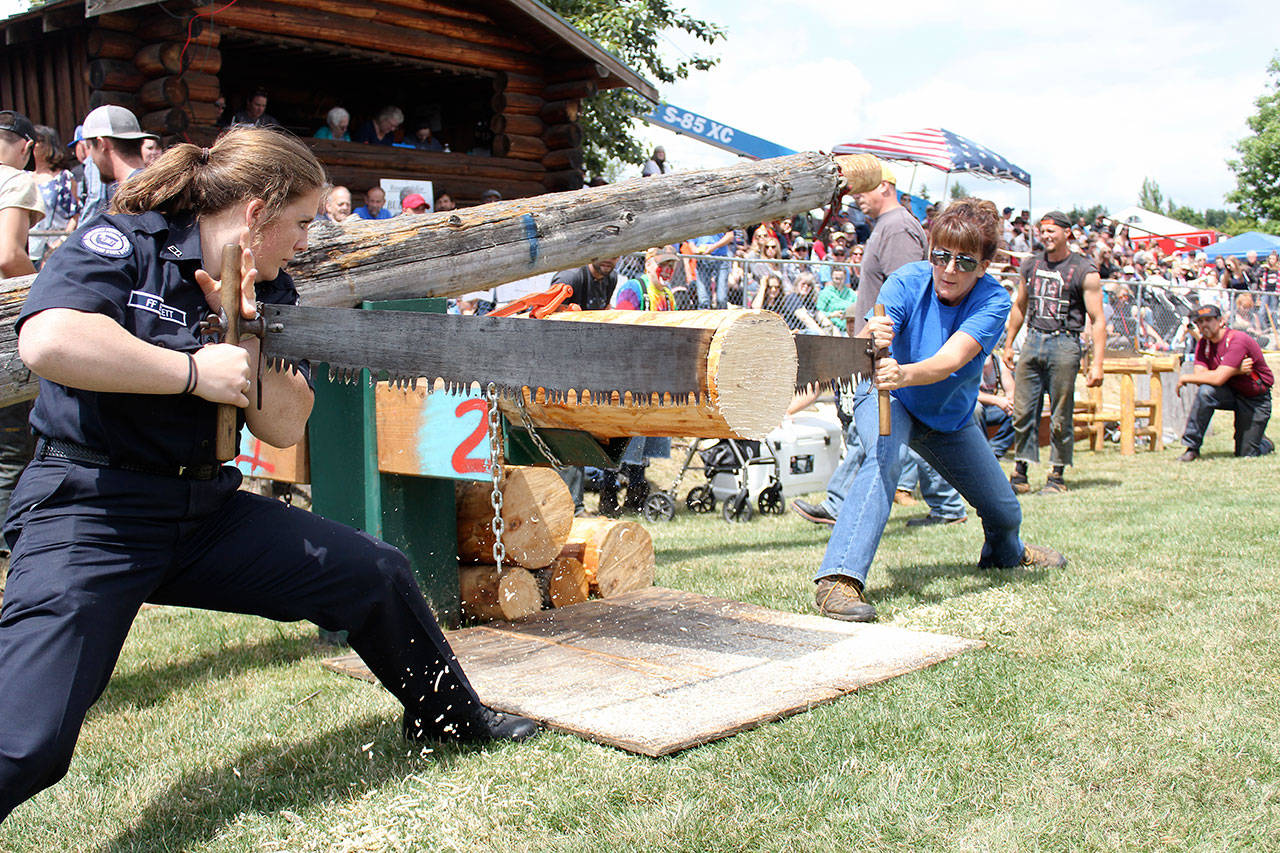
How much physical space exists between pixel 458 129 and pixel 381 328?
13.0m

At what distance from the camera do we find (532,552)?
530 centimetres

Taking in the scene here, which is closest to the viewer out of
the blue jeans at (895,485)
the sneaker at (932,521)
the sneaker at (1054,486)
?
the blue jeans at (895,485)

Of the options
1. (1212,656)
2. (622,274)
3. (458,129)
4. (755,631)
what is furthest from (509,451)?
(458,129)

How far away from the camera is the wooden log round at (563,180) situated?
13.6 meters

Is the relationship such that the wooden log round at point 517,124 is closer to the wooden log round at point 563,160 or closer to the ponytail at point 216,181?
the wooden log round at point 563,160

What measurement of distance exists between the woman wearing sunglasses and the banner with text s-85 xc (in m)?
15.7

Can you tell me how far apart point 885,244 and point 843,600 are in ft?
9.65

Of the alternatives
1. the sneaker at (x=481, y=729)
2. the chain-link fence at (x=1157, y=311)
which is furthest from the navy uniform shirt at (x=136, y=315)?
the chain-link fence at (x=1157, y=311)

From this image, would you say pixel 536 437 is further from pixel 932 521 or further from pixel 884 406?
pixel 932 521

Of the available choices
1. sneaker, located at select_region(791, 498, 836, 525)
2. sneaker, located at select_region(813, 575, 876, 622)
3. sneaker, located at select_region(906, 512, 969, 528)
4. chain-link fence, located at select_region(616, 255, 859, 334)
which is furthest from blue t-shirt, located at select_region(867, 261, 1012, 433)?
chain-link fence, located at select_region(616, 255, 859, 334)

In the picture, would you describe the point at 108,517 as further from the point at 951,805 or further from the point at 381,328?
the point at 951,805

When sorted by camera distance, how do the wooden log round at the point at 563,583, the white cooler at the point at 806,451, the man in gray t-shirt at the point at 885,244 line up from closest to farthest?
the wooden log round at the point at 563,583, the man in gray t-shirt at the point at 885,244, the white cooler at the point at 806,451

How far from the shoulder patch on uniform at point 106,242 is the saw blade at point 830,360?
8.30 ft

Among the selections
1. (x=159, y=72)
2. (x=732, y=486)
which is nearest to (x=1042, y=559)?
(x=732, y=486)
